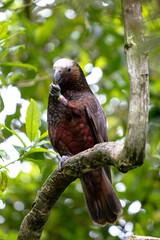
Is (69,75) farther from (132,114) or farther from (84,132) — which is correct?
(132,114)

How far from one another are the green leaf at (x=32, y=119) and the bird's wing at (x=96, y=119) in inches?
29.3

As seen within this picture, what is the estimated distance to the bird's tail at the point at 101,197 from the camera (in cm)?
343

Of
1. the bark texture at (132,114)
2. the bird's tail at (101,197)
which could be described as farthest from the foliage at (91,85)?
the bark texture at (132,114)

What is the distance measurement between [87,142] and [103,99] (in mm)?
1261

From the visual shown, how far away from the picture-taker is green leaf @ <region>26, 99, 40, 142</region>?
9.10ft

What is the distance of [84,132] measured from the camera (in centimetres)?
345

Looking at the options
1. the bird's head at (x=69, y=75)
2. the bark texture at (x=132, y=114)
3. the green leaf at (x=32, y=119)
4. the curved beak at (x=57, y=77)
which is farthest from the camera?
the bird's head at (x=69, y=75)

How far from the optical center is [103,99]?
4625 mm

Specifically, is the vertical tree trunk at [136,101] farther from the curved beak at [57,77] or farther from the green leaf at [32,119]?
the curved beak at [57,77]

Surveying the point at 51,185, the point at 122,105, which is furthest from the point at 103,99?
the point at 51,185

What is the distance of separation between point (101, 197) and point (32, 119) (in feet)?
4.26

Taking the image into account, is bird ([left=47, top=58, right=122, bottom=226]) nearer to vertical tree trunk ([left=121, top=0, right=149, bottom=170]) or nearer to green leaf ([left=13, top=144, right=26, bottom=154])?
→ green leaf ([left=13, top=144, right=26, bottom=154])

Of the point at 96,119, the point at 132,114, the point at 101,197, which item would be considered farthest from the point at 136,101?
the point at 101,197

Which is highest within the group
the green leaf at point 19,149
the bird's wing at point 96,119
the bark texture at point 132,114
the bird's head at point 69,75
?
the bark texture at point 132,114
